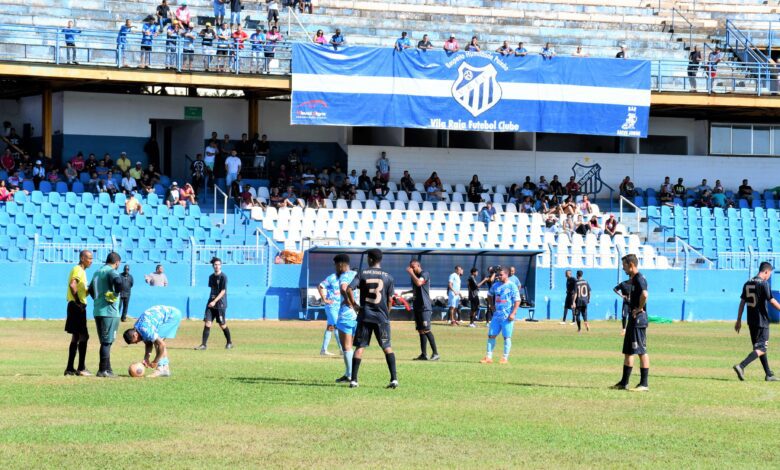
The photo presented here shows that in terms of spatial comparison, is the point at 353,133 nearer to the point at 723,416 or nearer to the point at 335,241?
the point at 335,241

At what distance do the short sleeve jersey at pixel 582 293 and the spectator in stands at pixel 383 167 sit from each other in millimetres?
12891

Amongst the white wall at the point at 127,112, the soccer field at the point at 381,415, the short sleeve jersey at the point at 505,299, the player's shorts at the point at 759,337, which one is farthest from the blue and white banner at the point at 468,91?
the player's shorts at the point at 759,337

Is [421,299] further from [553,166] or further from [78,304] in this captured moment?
[553,166]

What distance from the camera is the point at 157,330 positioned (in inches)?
647

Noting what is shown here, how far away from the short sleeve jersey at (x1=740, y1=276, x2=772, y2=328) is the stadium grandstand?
17513 mm

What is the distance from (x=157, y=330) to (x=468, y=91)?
2692 centimetres

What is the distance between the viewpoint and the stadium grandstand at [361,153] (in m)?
36.8

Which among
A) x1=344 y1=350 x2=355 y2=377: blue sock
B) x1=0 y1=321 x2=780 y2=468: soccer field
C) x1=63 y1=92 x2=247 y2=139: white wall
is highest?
x1=63 y1=92 x2=247 y2=139: white wall

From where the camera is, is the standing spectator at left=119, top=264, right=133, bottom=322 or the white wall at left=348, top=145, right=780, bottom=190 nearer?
the standing spectator at left=119, top=264, right=133, bottom=322

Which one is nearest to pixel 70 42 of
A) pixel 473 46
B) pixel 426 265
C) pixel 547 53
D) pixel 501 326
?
pixel 426 265

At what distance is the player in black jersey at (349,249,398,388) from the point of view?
15.7 meters

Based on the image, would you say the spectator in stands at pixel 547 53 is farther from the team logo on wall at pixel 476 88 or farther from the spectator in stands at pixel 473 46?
the spectator in stands at pixel 473 46

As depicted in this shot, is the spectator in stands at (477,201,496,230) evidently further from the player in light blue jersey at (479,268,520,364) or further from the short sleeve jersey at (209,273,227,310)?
the player in light blue jersey at (479,268,520,364)

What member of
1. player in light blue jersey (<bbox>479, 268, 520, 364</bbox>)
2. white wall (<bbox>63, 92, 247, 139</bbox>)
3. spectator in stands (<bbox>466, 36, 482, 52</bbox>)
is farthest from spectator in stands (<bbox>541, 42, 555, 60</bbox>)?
player in light blue jersey (<bbox>479, 268, 520, 364</bbox>)
